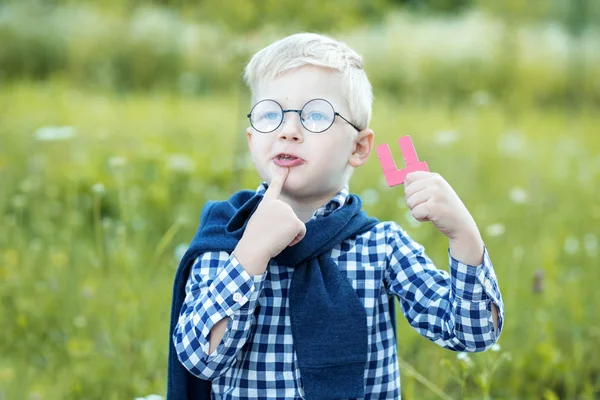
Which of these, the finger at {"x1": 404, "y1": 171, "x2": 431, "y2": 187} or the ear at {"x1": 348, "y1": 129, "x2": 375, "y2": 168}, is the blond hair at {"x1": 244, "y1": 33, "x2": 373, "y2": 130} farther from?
the finger at {"x1": 404, "y1": 171, "x2": 431, "y2": 187}

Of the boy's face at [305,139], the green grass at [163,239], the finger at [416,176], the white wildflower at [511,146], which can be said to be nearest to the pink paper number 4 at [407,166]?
the finger at [416,176]

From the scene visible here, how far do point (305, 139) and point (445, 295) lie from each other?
16.6 inches

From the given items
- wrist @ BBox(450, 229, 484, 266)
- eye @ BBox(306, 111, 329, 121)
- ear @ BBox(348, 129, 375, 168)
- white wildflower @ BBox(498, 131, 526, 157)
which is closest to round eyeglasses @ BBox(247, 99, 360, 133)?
eye @ BBox(306, 111, 329, 121)

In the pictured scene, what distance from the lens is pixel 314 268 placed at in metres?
1.64

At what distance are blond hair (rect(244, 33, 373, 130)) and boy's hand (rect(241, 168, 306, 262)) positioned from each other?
0.95ft

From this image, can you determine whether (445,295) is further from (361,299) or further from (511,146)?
(511,146)

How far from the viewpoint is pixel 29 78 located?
27.7 feet

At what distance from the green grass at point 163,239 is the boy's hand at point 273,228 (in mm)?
588

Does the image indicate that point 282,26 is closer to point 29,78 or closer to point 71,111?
point 71,111

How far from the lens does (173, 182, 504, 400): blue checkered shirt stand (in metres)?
1.54

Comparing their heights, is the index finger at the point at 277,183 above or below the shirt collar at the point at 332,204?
above

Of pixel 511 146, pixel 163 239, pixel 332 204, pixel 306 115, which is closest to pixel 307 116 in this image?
pixel 306 115

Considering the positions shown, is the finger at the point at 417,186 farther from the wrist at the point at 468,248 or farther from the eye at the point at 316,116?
the eye at the point at 316,116

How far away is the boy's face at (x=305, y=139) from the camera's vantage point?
162 cm
